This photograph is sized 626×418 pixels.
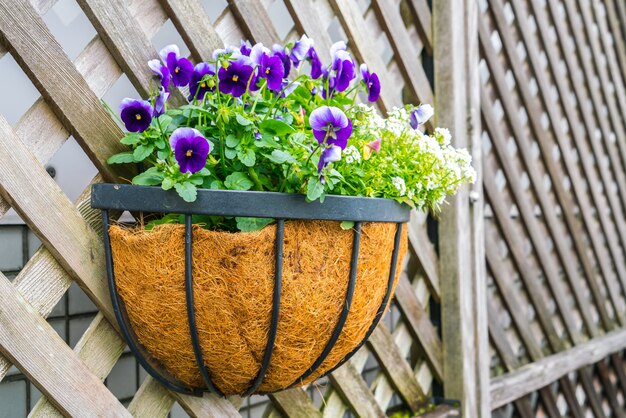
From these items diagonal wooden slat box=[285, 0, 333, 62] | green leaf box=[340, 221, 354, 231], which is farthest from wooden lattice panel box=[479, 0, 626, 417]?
green leaf box=[340, 221, 354, 231]

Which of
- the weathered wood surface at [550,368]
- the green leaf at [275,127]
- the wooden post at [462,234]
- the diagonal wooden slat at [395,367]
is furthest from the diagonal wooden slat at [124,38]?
the weathered wood surface at [550,368]

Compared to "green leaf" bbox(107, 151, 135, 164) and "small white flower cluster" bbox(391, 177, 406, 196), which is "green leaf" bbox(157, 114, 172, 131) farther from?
"small white flower cluster" bbox(391, 177, 406, 196)

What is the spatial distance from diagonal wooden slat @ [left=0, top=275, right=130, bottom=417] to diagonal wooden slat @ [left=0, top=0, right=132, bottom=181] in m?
0.23

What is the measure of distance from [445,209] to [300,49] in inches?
30.2

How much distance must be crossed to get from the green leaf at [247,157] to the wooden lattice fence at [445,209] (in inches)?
9.1

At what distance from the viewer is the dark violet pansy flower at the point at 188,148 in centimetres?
78

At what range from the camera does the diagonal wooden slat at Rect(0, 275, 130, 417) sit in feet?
2.78

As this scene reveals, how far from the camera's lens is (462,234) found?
1632mm

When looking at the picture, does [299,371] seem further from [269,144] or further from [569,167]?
[569,167]

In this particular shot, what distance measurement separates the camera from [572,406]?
8.03 feet

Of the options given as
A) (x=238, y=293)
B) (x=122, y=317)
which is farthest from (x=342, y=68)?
(x=122, y=317)

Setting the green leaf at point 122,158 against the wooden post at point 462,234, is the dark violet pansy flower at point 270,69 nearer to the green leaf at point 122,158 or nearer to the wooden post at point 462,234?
the green leaf at point 122,158

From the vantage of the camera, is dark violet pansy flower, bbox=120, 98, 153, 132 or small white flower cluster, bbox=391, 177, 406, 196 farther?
small white flower cluster, bbox=391, 177, 406, 196

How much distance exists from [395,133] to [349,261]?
246mm
